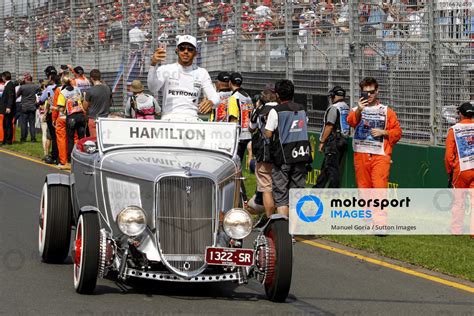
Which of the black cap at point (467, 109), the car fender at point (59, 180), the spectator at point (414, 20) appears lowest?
the car fender at point (59, 180)

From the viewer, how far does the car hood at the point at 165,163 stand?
30.0 ft

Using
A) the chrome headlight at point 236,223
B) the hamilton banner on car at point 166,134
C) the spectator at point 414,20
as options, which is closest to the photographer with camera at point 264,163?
the hamilton banner on car at point 166,134

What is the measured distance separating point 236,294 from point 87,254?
4.58 feet

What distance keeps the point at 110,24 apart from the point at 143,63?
2516 millimetres

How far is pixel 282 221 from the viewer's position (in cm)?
916

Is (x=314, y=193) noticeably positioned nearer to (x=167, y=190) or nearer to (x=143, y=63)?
(x=167, y=190)

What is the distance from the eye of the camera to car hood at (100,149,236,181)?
9133mm

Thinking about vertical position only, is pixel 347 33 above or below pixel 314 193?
above

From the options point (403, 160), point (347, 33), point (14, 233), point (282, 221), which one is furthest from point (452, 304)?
point (347, 33)

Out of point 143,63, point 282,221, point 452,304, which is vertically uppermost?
point 143,63

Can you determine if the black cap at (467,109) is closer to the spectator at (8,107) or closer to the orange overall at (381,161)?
the orange overall at (381,161)

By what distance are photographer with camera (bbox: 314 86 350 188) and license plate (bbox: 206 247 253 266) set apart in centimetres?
660

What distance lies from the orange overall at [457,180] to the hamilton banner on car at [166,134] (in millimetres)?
4000

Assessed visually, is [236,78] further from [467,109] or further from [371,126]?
[467,109]
